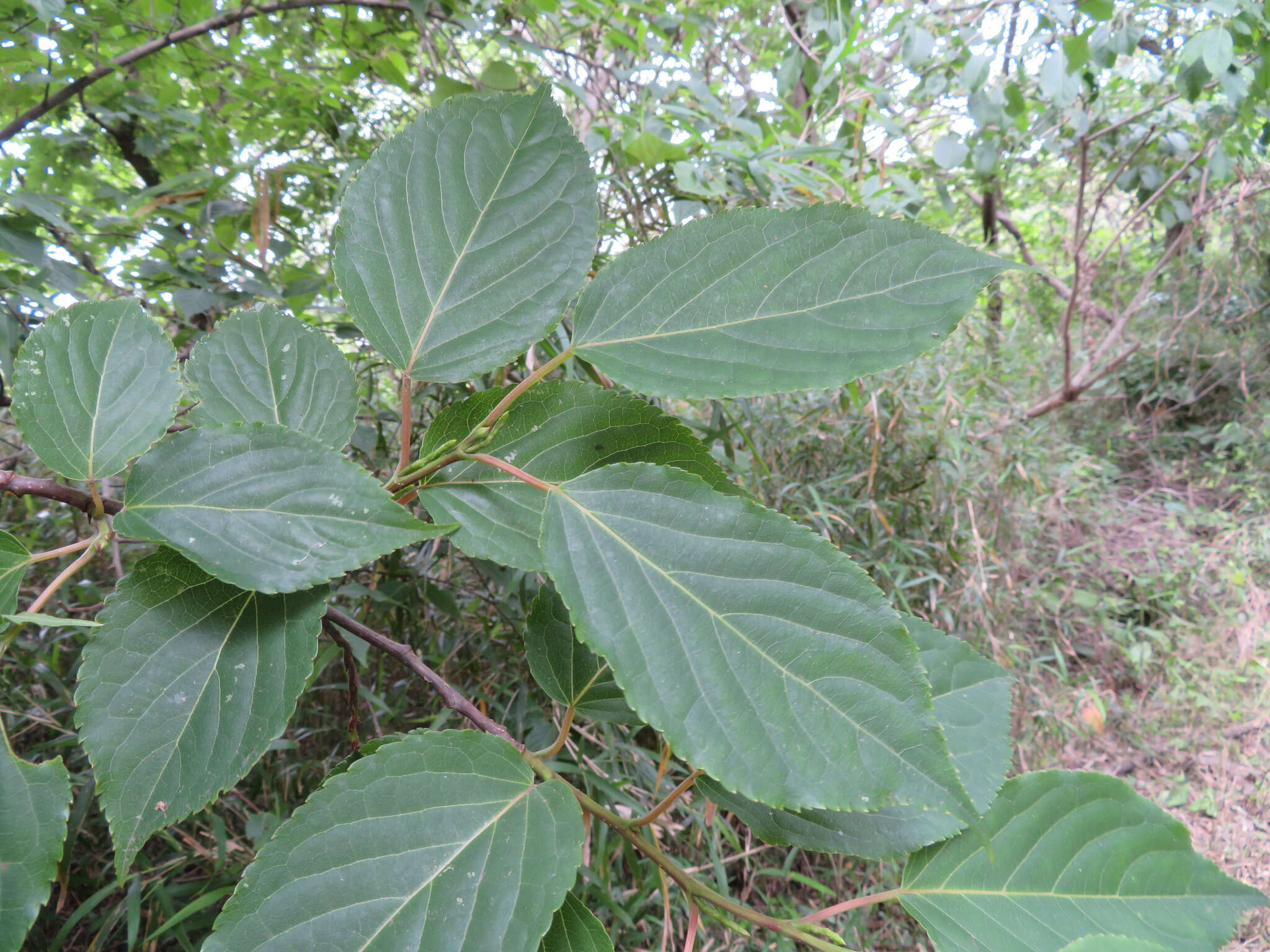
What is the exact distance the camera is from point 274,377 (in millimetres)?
365

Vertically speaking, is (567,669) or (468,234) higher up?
(468,234)

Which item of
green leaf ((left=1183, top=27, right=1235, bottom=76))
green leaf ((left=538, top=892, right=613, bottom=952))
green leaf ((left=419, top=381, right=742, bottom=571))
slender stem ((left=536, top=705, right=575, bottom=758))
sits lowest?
green leaf ((left=538, top=892, right=613, bottom=952))

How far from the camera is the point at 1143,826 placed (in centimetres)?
32

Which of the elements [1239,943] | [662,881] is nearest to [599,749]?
[662,881]

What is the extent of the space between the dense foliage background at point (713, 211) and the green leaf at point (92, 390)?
1.09 ft

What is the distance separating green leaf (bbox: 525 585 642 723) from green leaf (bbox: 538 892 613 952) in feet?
0.31

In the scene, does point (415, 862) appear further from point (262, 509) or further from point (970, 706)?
point (970, 706)

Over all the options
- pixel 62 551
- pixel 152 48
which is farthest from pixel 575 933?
pixel 152 48

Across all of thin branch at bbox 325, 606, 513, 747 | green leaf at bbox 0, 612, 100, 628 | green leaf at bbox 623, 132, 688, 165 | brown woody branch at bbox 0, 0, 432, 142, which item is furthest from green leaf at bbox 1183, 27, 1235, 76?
green leaf at bbox 0, 612, 100, 628

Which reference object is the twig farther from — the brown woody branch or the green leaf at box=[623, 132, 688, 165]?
the brown woody branch

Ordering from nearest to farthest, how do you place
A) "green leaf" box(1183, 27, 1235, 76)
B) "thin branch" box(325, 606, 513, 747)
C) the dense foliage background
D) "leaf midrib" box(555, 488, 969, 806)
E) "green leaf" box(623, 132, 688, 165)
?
"leaf midrib" box(555, 488, 969, 806) < "thin branch" box(325, 606, 513, 747) < "green leaf" box(623, 132, 688, 165) < the dense foliage background < "green leaf" box(1183, 27, 1235, 76)

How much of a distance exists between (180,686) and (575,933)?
20 centimetres

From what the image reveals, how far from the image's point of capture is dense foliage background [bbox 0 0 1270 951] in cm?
83

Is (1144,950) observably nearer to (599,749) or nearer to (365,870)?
(365,870)
